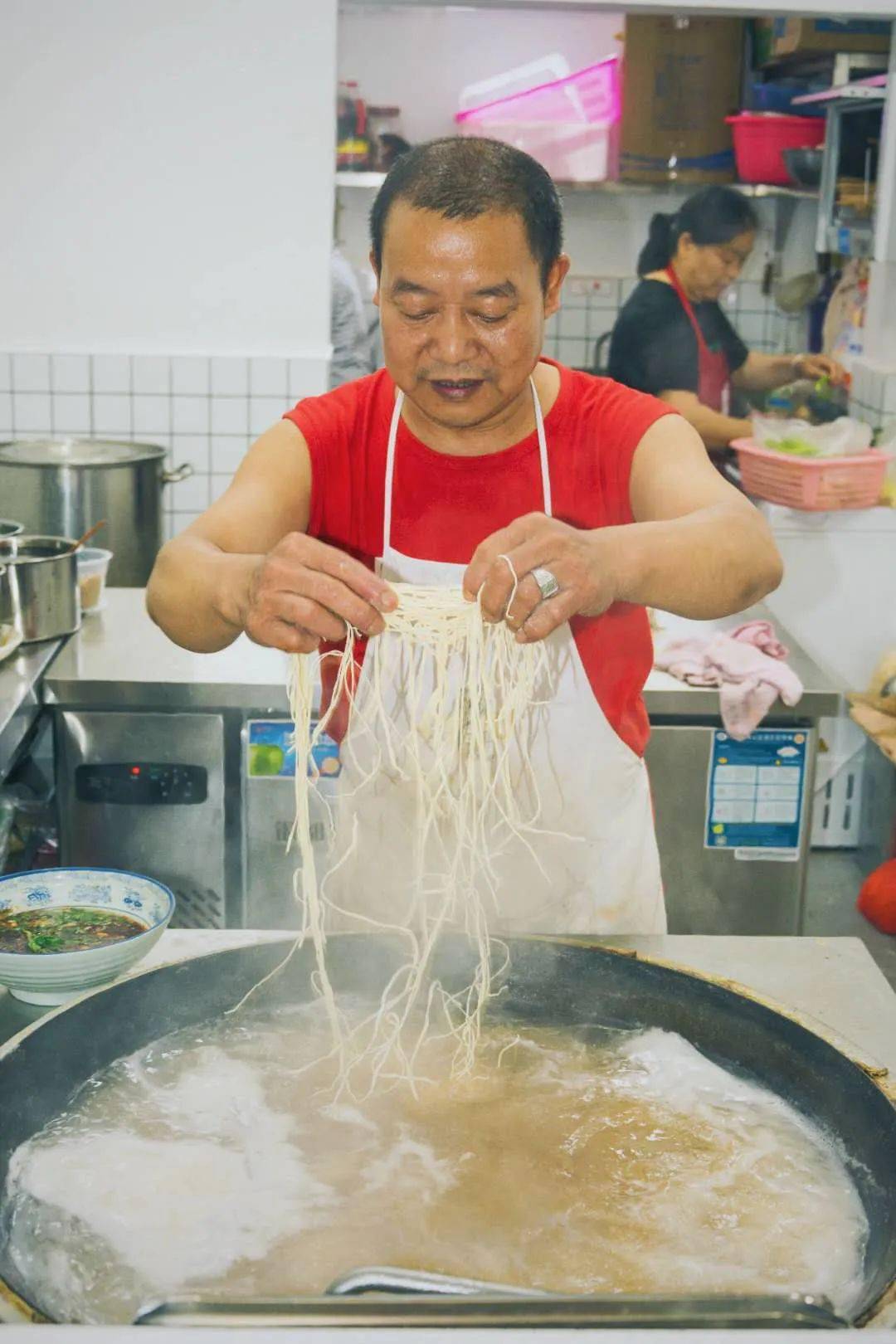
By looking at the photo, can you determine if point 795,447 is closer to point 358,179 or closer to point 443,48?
point 358,179

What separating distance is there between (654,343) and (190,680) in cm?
269

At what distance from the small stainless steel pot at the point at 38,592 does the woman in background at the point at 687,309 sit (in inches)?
98.2

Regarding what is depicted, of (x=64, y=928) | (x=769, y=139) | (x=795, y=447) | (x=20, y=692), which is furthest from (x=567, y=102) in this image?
(x=64, y=928)

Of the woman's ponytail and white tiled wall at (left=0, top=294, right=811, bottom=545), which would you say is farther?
the woman's ponytail

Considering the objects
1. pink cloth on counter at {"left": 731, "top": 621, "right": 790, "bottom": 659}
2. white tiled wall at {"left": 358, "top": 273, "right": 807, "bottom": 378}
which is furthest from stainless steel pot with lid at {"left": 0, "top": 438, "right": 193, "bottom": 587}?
white tiled wall at {"left": 358, "top": 273, "right": 807, "bottom": 378}

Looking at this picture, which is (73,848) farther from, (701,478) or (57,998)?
(701,478)

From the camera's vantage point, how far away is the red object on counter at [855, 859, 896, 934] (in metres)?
4.22

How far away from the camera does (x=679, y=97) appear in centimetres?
614

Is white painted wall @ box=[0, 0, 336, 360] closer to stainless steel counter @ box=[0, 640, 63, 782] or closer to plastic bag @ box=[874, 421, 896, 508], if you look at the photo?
stainless steel counter @ box=[0, 640, 63, 782]

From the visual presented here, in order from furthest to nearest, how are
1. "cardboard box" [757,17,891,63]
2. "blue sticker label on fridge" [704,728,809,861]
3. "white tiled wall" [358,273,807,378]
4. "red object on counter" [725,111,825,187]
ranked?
1. "white tiled wall" [358,273,807,378]
2. "red object on counter" [725,111,825,187]
3. "cardboard box" [757,17,891,63]
4. "blue sticker label on fridge" [704,728,809,861]

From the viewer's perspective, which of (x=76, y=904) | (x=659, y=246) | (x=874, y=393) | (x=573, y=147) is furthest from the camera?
(x=573, y=147)

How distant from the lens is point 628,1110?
5.20ft

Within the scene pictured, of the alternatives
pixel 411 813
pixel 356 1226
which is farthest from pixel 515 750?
pixel 356 1226

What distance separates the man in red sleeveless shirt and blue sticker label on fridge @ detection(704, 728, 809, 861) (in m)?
1.09
